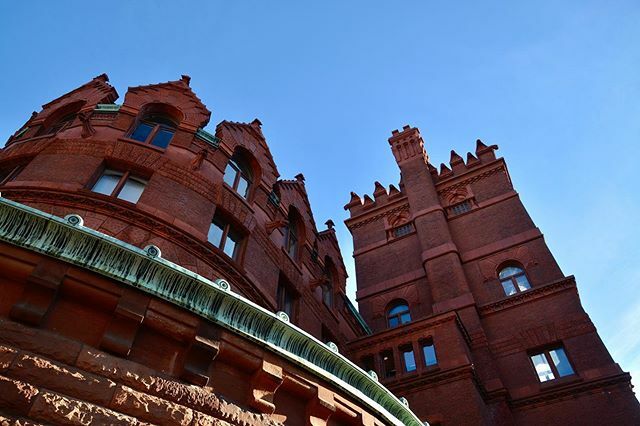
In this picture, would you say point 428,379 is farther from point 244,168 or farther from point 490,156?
point 490,156

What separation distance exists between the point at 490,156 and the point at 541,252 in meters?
9.05

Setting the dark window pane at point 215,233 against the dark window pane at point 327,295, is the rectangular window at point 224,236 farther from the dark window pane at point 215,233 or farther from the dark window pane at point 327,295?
the dark window pane at point 327,295

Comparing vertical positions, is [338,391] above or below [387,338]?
below

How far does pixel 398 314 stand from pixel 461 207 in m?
7.29

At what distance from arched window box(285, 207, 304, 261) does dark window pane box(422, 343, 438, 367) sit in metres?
5.67

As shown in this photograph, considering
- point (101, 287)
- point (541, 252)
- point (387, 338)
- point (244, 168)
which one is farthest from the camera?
point (541, 252)

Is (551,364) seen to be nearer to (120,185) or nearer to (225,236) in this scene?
(225,236)

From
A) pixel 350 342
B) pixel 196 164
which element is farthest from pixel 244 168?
pixel 350 342

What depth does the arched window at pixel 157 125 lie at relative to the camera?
13.0 m

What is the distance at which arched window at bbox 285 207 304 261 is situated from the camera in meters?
15.6

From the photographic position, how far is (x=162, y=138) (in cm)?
1327

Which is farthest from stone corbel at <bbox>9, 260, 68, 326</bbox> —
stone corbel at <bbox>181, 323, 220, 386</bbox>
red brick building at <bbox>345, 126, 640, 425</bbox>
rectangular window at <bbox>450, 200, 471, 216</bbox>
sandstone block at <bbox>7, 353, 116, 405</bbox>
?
rectangular window at <bbox>450, 200, 471, 216</bbox>

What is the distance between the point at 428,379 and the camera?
15148 millimetres

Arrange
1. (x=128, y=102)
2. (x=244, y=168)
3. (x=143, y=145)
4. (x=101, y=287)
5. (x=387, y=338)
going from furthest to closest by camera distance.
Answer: (x=387, y=338), (x=244, y=168), (x=128, y=102), (x=143, y=145), (x=101, y=287)
